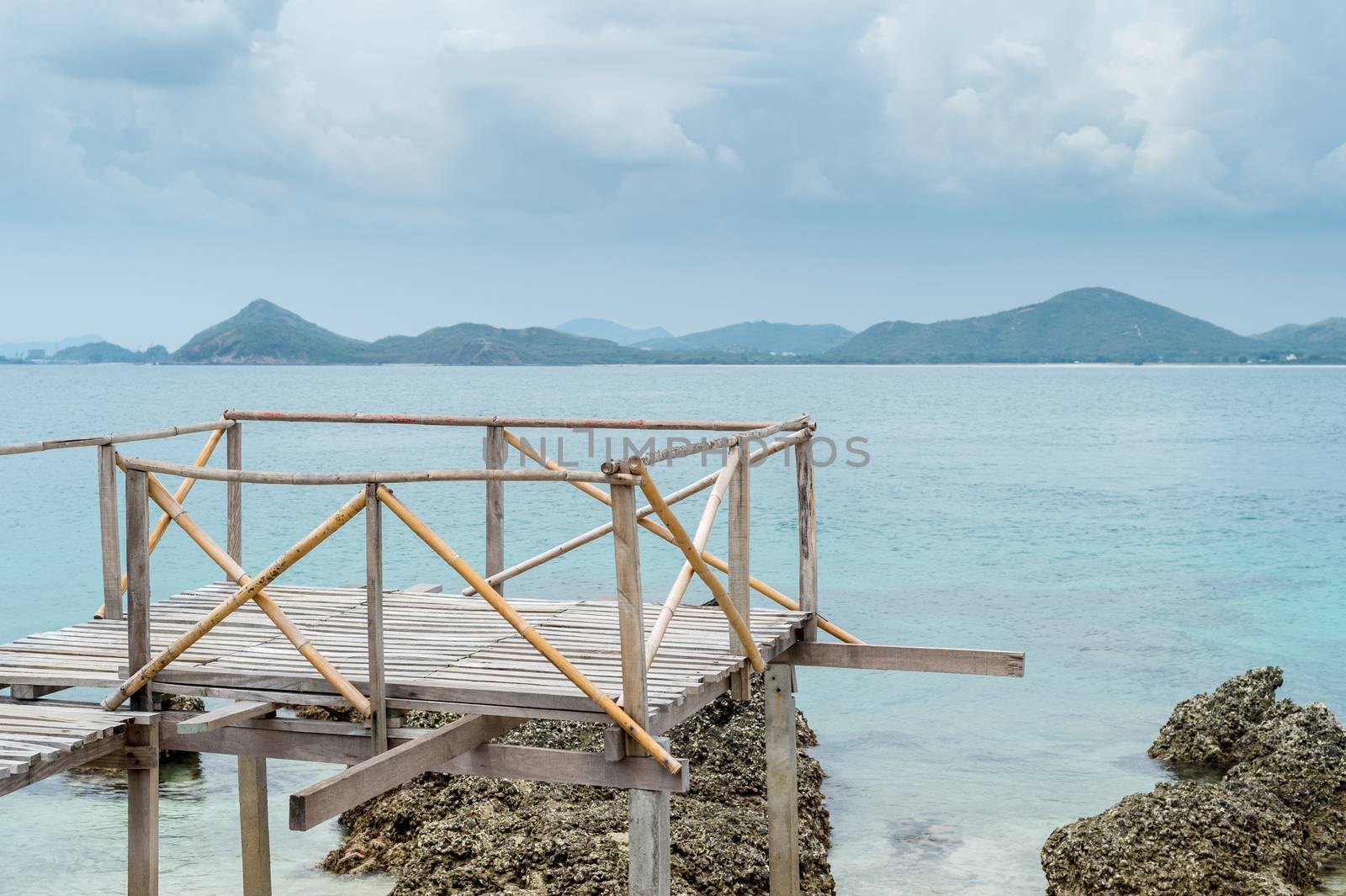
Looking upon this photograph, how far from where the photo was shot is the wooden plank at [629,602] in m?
5.18

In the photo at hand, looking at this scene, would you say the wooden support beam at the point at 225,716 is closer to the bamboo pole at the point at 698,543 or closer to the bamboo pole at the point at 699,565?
the bamboo pole at the point at 698,543

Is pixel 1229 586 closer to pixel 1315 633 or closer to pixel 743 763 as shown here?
pixel 1315 633

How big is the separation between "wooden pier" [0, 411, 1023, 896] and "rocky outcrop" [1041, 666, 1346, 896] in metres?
2.35

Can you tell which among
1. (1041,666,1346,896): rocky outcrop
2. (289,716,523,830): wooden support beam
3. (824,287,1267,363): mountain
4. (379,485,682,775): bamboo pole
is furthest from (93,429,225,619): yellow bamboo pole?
(824,287,1267,363): mountain

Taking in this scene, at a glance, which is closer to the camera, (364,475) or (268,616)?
(364,475)

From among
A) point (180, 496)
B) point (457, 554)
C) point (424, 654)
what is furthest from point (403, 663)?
point (180, 496)

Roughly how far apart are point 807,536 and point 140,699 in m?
3.57

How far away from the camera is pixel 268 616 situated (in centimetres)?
587

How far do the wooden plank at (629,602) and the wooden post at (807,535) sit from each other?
2.30 m

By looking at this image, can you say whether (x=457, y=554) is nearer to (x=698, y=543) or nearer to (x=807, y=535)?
(x=698, y=543)

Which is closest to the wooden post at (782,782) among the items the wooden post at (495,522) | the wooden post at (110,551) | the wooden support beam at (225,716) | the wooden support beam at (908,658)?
the wooden support beam at (908,658)

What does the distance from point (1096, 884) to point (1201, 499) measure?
3341cm

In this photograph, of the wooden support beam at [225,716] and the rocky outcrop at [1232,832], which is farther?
the rocky outcrop at [1232,832]

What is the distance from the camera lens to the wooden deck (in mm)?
5836
